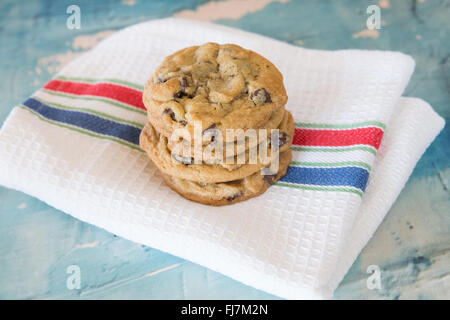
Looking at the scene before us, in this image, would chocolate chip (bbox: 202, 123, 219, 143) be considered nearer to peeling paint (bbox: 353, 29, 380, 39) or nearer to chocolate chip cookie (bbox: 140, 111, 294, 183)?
chocolate chip cookie (bbox: 140, 111, 294, 183)

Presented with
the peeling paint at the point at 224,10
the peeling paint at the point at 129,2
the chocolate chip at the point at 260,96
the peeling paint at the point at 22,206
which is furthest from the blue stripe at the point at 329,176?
the peeling paint at the point at 129,2

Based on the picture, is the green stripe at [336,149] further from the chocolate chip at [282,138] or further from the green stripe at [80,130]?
the green stripe at [80,130]

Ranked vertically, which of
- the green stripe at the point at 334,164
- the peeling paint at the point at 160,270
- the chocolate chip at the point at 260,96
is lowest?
the peeling paint at the point at 160,270

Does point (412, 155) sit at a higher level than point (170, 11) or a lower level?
lower

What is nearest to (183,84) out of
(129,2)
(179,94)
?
(179,94)

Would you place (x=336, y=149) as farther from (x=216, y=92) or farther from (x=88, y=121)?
(x=88, y=121)

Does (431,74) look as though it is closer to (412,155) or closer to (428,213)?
(412,155)

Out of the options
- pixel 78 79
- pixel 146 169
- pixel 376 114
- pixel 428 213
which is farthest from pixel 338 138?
pixel 78 79
